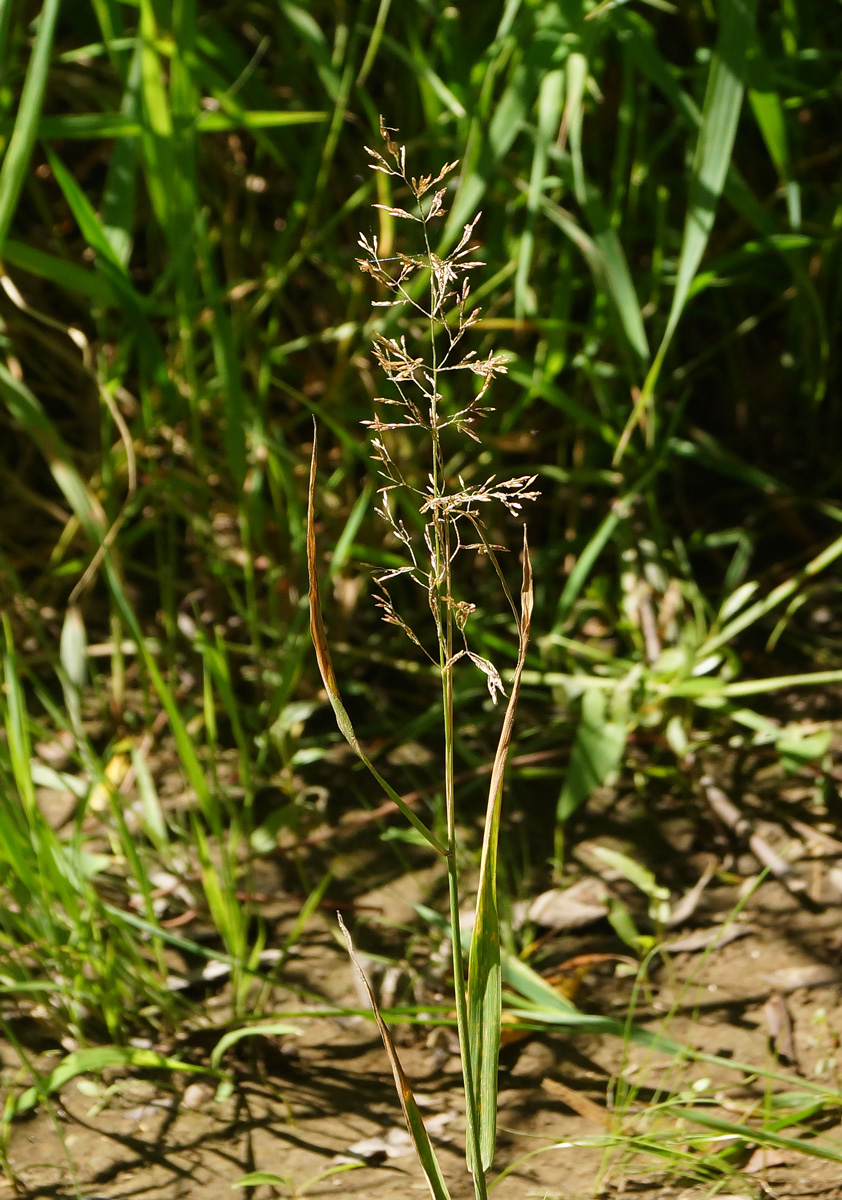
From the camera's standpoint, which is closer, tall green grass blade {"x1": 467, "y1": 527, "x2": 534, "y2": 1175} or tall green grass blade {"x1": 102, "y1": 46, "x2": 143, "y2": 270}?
tall green grass blade {"x1": 467, "y1": 527, "x2": 534, "y2": 1175}

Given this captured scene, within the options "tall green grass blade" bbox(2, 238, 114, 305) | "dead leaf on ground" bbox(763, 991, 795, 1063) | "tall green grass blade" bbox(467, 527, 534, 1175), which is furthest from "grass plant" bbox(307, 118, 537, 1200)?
"tall green grass blade" bbox(2, 238, 114, 305)

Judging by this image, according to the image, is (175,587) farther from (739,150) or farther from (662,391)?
(739,150)

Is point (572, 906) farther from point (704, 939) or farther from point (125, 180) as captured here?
point (125, 180)

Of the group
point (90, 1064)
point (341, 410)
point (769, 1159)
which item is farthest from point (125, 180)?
point (769, 1159)

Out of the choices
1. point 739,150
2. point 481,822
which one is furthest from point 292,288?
point 481,822

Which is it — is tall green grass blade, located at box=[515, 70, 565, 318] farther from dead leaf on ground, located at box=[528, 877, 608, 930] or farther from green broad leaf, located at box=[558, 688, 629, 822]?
dead leaf on ground, located at box=[528, 877, 608, 930]

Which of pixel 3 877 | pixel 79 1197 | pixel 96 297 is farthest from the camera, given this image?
pixel 96 297

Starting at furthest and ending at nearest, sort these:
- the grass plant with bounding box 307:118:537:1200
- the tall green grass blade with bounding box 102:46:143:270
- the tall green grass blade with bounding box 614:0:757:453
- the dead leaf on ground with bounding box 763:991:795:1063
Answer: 1. the tall green grass blade with bounding box 102:46:143:270
2. the tall green grass blade with bounding box 614:0:757:453
3. the dead leaf on ground with bounding box 763:991:795:1063
4. the grass plant with bounding box 307:118:537:1200

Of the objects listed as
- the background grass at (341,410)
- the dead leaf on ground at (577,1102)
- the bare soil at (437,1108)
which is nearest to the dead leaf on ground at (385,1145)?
the bare soil at (437,1108)
